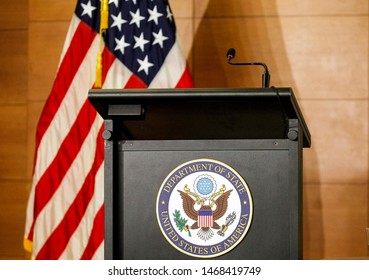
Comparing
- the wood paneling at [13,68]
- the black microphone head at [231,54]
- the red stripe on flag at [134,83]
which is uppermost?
the wood paneling at [13,68]

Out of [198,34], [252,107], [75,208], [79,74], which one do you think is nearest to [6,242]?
[75,208]

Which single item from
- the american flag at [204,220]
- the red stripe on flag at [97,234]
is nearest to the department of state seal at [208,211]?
the american flag at [204,220]

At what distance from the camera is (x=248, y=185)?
5.71 ft

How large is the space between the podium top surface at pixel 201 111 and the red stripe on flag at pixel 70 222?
1.64 metres

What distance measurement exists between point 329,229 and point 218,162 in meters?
2.60

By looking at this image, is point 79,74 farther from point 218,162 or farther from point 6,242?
point 218,162

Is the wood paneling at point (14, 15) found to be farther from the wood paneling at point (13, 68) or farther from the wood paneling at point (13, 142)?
the wood paneling at point (13, 142)

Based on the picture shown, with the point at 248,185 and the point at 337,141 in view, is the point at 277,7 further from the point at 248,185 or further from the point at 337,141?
the point at 248,185

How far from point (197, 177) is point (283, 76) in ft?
8.42

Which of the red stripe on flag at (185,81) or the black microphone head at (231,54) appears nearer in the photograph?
the black microphone head at (231,54)

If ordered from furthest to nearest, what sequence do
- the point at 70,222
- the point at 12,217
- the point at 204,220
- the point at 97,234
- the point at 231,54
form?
1. the point at 12,217
2. the point at 70,222
3. the point at 97,234
4. the point at 231,54
5. the point at 204,220

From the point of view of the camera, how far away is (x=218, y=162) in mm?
1746

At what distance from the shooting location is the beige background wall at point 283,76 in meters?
4.12

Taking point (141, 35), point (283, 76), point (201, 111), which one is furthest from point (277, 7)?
point (201, 111)
